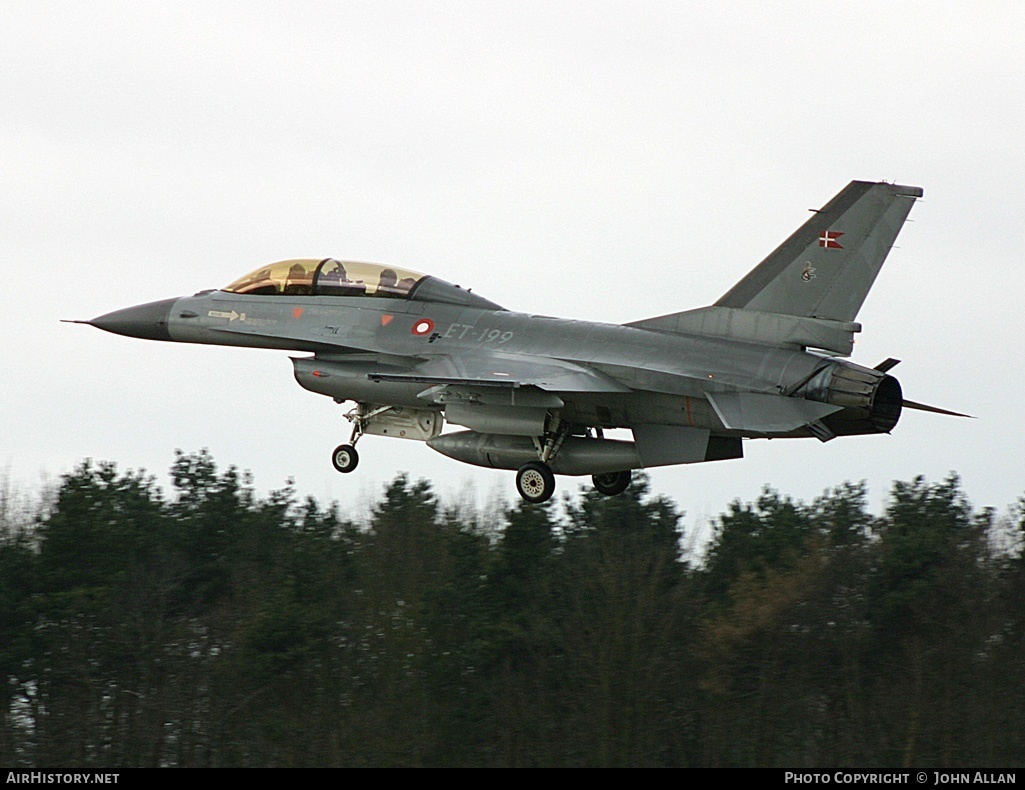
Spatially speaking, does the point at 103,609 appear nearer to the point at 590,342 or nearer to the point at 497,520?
the point at 497,520

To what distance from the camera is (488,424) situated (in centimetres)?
1998

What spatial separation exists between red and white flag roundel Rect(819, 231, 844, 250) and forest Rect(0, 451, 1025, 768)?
72.9ft

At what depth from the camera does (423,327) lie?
69.1 ft

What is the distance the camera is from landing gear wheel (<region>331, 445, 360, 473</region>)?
70.0 feet

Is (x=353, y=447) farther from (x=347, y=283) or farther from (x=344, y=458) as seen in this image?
(x=347, y=283)

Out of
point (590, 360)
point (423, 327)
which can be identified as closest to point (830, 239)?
point (590, 360)

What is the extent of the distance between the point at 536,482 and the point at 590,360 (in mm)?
1830

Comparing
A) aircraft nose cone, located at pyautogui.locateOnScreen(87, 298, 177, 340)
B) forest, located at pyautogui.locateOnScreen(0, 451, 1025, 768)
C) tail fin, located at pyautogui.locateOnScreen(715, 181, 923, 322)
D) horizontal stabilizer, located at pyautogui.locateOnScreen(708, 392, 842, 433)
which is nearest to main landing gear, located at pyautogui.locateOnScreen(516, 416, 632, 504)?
horizontal stabilizer, located at pyautogui.locateOnScreen(708, 392, 842, 433)

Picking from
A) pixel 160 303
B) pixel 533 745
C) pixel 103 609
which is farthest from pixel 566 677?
pixel 160 303

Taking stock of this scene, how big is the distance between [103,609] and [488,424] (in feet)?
90.9

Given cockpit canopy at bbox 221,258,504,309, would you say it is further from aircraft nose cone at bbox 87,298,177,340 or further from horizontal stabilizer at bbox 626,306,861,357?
horizontal stabilizer at bbox 626,306,861,357

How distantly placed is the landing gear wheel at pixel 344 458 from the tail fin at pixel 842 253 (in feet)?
20.3

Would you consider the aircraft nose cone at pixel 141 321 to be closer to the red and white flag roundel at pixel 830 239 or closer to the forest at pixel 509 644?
the red and white flag roundel at pixel 830 239

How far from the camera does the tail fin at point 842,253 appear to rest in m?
19.1
